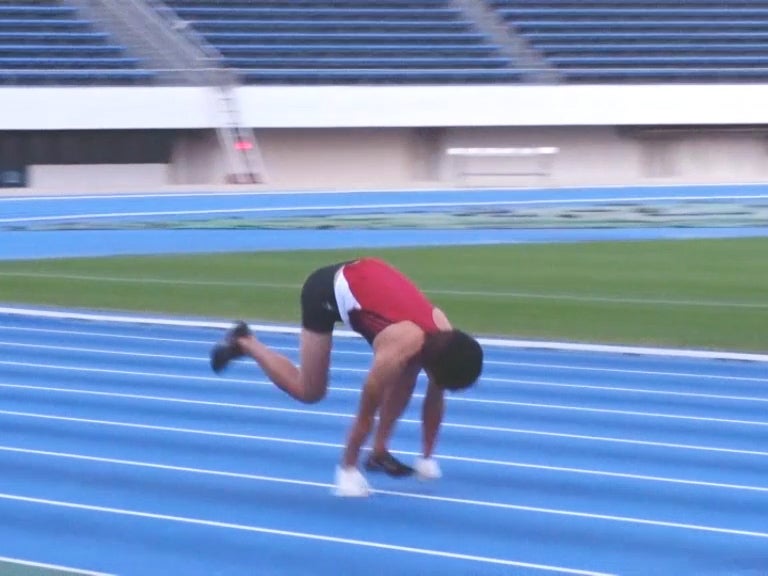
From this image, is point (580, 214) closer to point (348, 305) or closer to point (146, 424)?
point (146, 424)

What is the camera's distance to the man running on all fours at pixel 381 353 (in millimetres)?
6102

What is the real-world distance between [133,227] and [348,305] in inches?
663

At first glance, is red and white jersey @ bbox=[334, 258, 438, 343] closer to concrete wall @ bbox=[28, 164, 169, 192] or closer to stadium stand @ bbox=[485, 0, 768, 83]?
concrete wall @ bbox=[28, 164, 169, 192]

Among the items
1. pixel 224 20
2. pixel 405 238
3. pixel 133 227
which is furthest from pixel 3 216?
pixel 224 20

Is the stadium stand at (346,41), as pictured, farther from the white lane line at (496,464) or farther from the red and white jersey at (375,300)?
the red and white jersey at (375,300)

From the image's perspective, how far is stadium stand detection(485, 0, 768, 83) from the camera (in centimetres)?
3622

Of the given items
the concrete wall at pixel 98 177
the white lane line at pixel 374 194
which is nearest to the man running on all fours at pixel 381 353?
the white lane line at pixel 374 194

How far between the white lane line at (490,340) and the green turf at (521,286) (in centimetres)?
37

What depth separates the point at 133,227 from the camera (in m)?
22.9

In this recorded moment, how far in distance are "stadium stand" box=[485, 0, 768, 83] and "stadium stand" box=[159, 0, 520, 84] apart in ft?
4.77

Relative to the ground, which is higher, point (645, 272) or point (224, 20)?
point (224, 20)

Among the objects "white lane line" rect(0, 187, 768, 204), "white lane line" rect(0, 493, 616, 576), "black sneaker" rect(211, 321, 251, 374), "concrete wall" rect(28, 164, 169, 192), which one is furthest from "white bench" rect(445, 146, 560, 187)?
"white lane line" rect(0, 493, 616, 576)

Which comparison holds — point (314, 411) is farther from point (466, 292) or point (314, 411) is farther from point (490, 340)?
point (466, 292)

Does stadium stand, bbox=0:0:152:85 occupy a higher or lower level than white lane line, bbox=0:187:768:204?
higher
